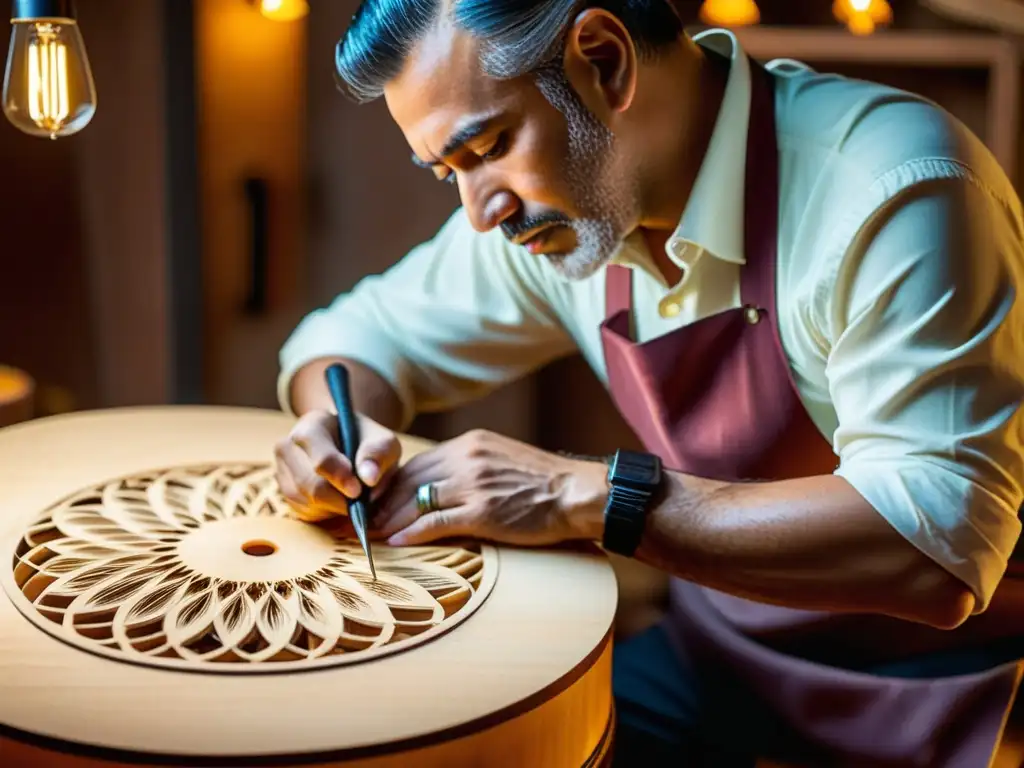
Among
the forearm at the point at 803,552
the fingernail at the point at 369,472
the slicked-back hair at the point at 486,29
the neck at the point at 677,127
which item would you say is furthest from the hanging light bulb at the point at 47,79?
the forearm at the point at 803,552

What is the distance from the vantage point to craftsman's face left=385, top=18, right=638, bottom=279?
1.34m

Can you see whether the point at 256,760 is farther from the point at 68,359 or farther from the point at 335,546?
the point at 68,359

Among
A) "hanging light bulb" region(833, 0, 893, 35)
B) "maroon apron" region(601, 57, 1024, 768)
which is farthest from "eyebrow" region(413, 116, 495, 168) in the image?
"hanging light bulb" region(833, 0, 893, 35)

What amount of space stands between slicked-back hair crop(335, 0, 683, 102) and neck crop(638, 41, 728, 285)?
2.8 inches

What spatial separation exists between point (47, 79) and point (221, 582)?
63 cm

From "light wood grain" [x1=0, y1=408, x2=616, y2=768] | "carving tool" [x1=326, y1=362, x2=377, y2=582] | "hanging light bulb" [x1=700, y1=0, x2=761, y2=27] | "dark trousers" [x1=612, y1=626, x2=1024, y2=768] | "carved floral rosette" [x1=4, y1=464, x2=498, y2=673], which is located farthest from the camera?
"hanging light bulb" [x1=700, y1=0, x2=761, y2=27]

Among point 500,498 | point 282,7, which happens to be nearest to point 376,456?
point 500,498

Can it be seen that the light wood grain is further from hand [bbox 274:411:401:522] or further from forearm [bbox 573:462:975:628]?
hand [bbox 274:411:401:522]

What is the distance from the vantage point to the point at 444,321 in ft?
5.82

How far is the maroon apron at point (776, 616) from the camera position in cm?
136

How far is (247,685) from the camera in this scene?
38.2 inches

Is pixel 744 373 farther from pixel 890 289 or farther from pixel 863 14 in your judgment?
pixel 863 14

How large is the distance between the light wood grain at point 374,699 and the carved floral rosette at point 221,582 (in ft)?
0.07

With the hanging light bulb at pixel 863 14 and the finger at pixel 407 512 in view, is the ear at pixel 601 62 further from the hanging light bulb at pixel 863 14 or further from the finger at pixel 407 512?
the hanging light bulb at pixel 863 14
